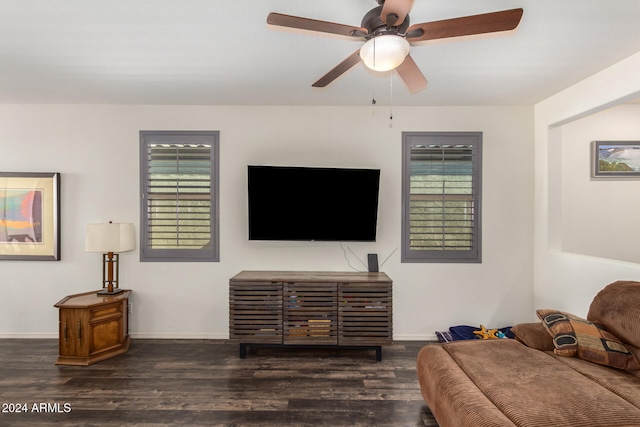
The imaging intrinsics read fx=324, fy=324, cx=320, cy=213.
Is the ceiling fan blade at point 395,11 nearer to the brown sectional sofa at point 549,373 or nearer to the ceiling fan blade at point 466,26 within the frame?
the ceiling fan blade at point 466,26

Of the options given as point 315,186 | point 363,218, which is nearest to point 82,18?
point 315,186

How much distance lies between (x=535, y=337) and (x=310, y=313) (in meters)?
1.85

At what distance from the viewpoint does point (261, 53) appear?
250 cm

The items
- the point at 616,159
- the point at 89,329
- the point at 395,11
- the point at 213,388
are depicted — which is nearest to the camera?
the point at 395,11

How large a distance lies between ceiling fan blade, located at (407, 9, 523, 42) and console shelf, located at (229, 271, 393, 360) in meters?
2.17

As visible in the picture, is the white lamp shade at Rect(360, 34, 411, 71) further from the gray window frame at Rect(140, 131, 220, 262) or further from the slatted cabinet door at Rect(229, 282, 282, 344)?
the gray window frame at Rect(140, 131, 220, 262)

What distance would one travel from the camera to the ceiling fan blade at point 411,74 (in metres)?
1.92

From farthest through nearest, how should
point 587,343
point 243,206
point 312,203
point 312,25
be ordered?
point 243,206, point 312,203, point 587,343, point 312,25

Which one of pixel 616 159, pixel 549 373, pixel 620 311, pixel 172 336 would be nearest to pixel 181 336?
pixel 172 336

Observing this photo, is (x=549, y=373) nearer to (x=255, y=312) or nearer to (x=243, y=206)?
(x=255, y=312)

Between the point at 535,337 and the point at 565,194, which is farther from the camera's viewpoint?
the point at 565,194

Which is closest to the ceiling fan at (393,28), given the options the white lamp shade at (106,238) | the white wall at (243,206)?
the white wall at (243,206)

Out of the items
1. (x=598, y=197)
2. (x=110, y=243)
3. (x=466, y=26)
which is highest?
(x=466, y=26)

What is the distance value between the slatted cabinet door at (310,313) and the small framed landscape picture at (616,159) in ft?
10.6
